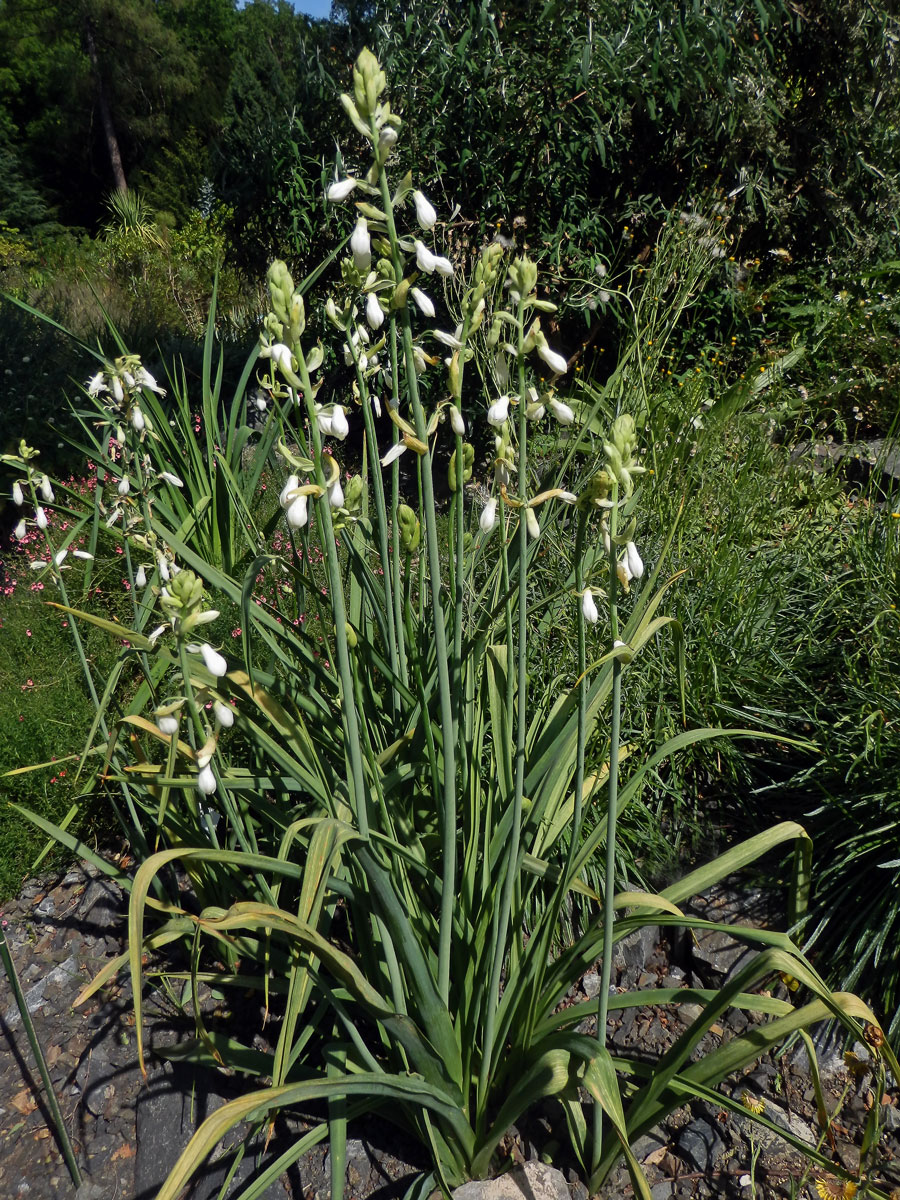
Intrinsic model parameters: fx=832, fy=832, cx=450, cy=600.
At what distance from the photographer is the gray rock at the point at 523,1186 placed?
4.62 feet

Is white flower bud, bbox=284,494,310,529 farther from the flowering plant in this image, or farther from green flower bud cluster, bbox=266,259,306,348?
green flower bud cluster, bbox=266,259,306,348

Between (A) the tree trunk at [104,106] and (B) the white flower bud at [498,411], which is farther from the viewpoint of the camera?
(A) the tree trunk at [104,106]

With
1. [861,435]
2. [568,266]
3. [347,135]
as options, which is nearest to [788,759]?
[861,435]

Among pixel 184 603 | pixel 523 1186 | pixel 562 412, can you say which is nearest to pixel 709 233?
pixel 562 412

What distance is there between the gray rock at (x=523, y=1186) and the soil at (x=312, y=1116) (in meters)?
0.09

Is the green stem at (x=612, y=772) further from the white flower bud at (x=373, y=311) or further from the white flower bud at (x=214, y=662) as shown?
the white flower bud at (x=214, y=662)

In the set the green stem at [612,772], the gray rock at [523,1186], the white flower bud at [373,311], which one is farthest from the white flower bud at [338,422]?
the gray rock at [523,1186]

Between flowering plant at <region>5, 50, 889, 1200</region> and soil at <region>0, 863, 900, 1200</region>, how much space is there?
155 mm

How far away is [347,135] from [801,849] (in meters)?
5.06

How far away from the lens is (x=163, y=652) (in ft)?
4.71

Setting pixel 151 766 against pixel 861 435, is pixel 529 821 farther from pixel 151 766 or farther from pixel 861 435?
pixel 861 435

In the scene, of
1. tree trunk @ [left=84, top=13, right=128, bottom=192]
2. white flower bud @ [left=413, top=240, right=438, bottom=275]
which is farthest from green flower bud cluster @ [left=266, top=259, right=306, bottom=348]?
tree trunk @ [left=84, top=13, right=128, bottom=192]

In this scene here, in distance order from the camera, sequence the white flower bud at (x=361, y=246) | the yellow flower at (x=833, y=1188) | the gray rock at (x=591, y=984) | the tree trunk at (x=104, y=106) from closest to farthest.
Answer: the white flower bud at (x=361, y=246) → the yellow flower at (x=833, y=1188) → the gray rock at (x=591, y=984) → the tree trunk at (x=104, y=106)

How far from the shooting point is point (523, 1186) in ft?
4.75
